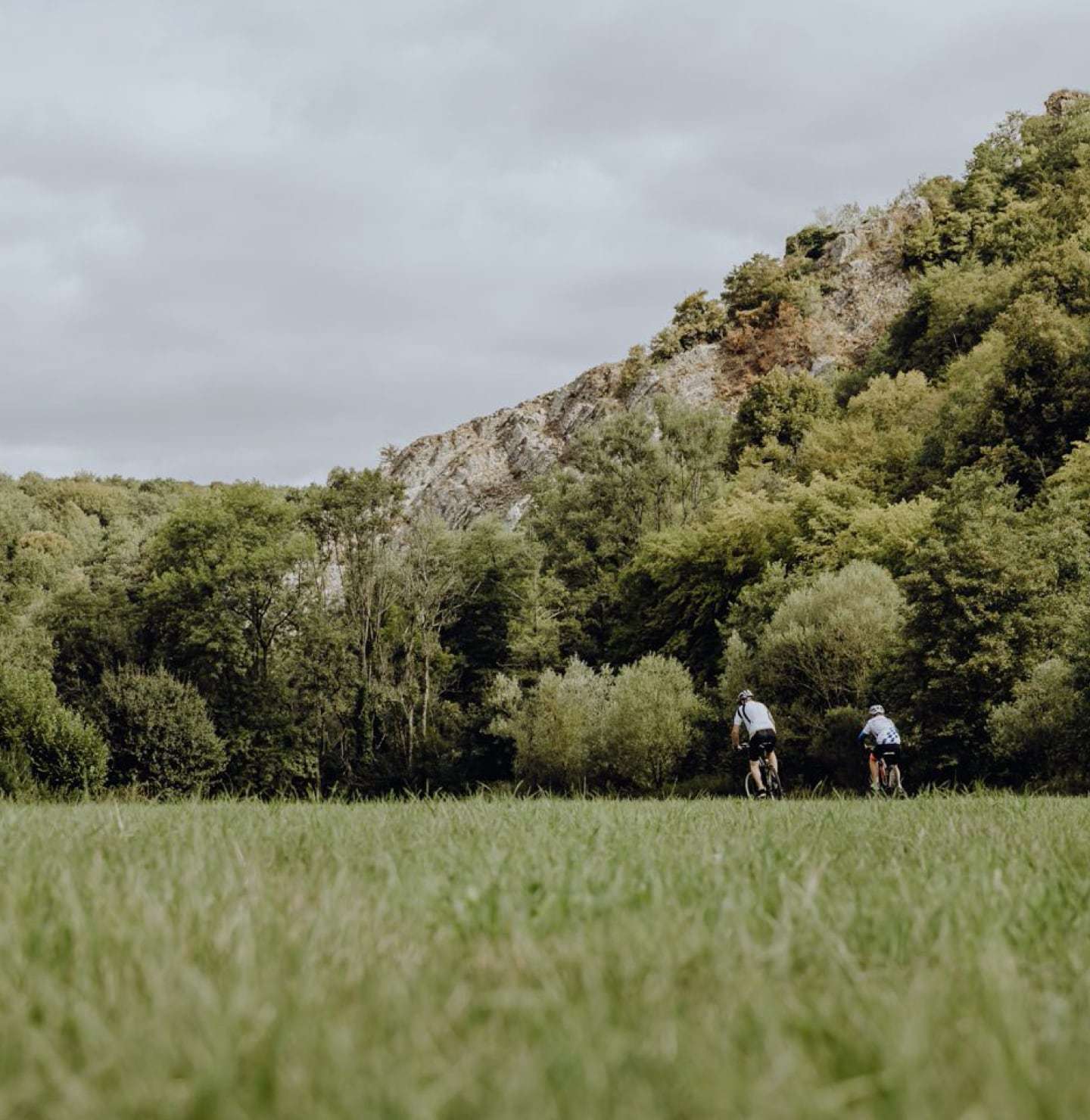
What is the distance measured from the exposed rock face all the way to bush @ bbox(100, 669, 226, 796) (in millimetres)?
51967

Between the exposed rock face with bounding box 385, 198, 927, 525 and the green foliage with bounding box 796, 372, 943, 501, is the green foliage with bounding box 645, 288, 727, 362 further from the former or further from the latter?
the green foliage with bounding box 796, 372, 943, 501

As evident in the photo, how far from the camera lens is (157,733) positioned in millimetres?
54344

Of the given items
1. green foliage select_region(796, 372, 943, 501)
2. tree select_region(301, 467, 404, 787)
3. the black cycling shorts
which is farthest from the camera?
green foliage select_region(796, 372, 943, 501)

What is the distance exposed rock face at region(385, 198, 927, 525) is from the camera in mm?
114250

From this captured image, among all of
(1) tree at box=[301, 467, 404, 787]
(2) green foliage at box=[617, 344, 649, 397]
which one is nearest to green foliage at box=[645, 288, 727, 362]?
(2) green foliage at box=[617, 344, 649, 397]

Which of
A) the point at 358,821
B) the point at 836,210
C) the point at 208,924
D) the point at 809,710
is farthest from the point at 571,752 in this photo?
the point at 836,210

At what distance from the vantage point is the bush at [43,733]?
45938 millimetres

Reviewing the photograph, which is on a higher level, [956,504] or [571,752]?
[956,504]

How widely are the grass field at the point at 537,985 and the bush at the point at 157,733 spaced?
53.3 metres

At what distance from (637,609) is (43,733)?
35006mm

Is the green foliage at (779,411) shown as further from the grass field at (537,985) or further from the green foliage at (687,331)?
the grass field at (537,985)

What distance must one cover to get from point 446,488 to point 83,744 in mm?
85156

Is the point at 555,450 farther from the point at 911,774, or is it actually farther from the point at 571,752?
the point at 911,774

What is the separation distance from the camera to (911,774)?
1569 inches
